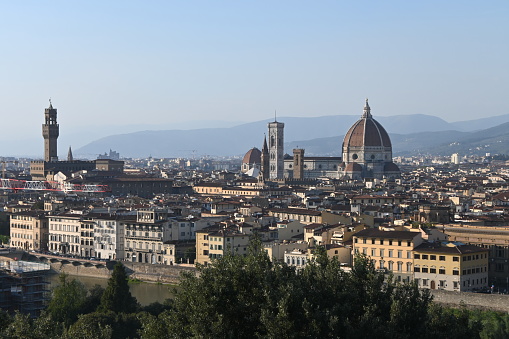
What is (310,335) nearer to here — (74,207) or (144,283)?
(144,283)

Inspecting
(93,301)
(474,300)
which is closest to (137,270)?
(93,301)

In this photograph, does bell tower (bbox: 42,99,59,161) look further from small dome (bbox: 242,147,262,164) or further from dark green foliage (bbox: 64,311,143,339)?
dark green foliage (bbox: 64,311,143,339)

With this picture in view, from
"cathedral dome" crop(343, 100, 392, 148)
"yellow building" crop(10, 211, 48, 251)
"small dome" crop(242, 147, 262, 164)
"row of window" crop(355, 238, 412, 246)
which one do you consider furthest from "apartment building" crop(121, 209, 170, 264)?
"small dome" crop(242, 147, 262, 164)

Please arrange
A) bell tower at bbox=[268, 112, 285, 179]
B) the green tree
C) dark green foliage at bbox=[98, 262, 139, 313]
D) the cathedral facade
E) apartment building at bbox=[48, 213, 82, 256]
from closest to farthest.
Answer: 1. the green tree
2. dark green foliage at bbox=[98, 262, 139, 313]
3. apartment building at bbox=[48, 213, 82, 256]
4. the cathedral facade
5. bell tower at bbox=[268, 112, 285, 179]

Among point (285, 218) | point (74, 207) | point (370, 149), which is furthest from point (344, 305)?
point (370, 149)

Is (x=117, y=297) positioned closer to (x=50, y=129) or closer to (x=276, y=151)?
(x=50, y=129)
